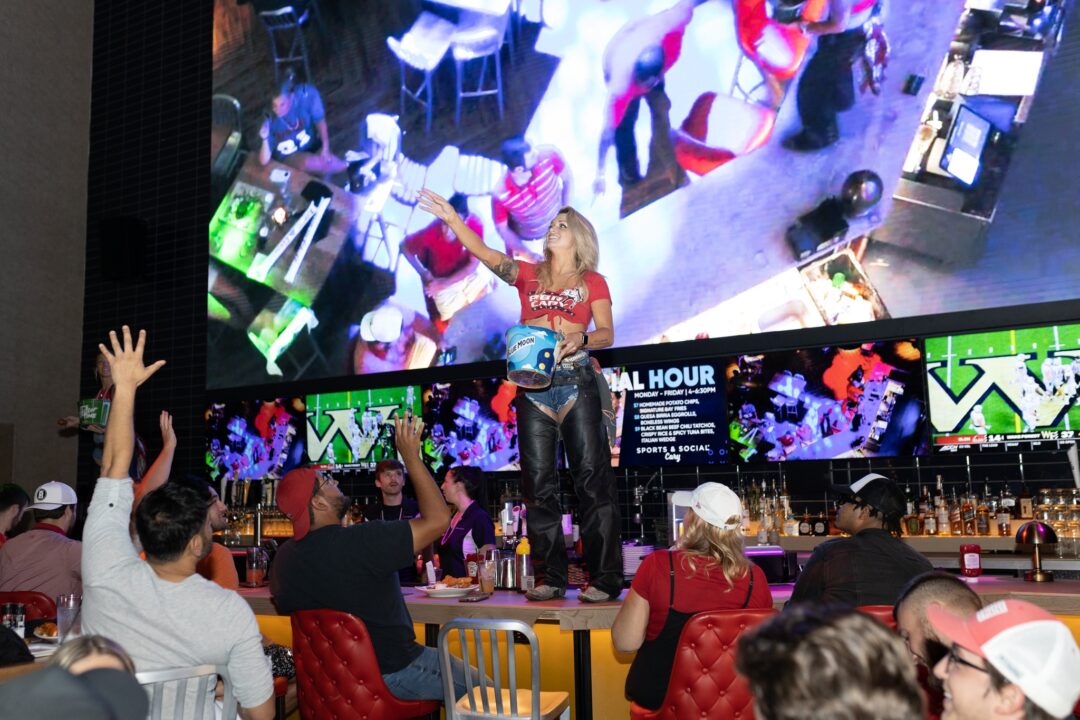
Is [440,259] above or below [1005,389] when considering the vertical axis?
above

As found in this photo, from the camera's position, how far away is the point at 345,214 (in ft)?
26.0

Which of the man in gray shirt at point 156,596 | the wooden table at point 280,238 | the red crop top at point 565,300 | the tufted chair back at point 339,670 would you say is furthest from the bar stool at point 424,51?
the man in gray shirt at point 156,596

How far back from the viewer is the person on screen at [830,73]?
6.04 meters

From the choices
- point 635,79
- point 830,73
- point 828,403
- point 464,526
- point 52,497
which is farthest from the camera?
point 635,79

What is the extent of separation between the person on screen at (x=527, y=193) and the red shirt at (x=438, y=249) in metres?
0.24

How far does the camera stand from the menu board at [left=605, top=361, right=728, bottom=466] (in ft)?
20.4

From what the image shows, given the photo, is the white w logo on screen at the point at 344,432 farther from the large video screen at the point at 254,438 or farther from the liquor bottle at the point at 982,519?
the liquor bottle at the point at 982,519

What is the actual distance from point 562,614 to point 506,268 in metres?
1.39

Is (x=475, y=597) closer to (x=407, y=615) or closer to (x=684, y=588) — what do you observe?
(x=407, y=615)

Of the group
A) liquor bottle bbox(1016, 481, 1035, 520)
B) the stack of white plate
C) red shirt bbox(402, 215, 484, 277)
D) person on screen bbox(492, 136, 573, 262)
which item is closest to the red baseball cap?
the stack of white plate

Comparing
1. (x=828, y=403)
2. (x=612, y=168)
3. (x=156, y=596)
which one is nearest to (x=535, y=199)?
(x=612, y=168)

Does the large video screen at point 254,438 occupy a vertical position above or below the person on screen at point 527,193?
below

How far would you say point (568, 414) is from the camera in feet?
12.4

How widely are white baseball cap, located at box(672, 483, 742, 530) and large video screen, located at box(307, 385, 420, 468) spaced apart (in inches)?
174
